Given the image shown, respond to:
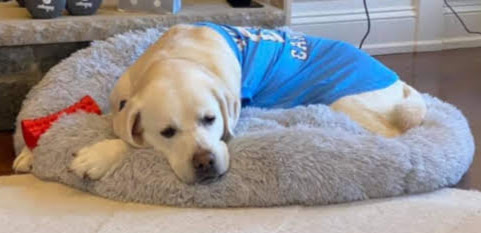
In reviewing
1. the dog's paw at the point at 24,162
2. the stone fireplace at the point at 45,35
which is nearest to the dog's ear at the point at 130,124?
the dog's paw at the point at 24,162

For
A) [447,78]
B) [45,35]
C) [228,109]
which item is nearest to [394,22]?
[447,78]

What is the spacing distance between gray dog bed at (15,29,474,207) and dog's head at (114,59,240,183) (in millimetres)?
33

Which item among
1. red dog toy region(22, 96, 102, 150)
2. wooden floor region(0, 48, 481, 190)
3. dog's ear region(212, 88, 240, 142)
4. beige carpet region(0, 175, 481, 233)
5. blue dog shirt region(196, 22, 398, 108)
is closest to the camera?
beige carpet region(0, 175, 481, 233)

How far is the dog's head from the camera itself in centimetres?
158

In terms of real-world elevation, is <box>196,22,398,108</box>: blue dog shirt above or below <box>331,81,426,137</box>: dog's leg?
above

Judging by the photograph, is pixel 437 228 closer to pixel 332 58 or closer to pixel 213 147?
pixel 213 147

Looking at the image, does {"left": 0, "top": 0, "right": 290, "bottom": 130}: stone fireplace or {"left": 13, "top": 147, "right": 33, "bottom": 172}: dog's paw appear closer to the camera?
{"left": 13, "top": 147, "right": 33, "bottom": 172}: dog's paw

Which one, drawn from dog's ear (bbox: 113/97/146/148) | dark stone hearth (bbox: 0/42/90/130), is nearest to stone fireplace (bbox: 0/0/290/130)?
dark stone hearth (bbox: 0/42/90/130)

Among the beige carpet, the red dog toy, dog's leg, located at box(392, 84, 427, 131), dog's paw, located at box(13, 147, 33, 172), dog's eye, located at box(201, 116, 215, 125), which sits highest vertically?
dog's eye, located at box(201, 116, 215, 125)

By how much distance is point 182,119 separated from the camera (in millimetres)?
1576

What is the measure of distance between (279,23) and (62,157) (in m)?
0.96

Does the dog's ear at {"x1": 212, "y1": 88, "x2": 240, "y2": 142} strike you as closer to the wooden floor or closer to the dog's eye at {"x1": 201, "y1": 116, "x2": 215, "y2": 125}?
the dog's eye at {"x1": 201, "y1": 116, "x2": 215, "y2": 125}

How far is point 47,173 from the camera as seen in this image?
1.74m

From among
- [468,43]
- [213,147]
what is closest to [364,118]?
[213,147]
